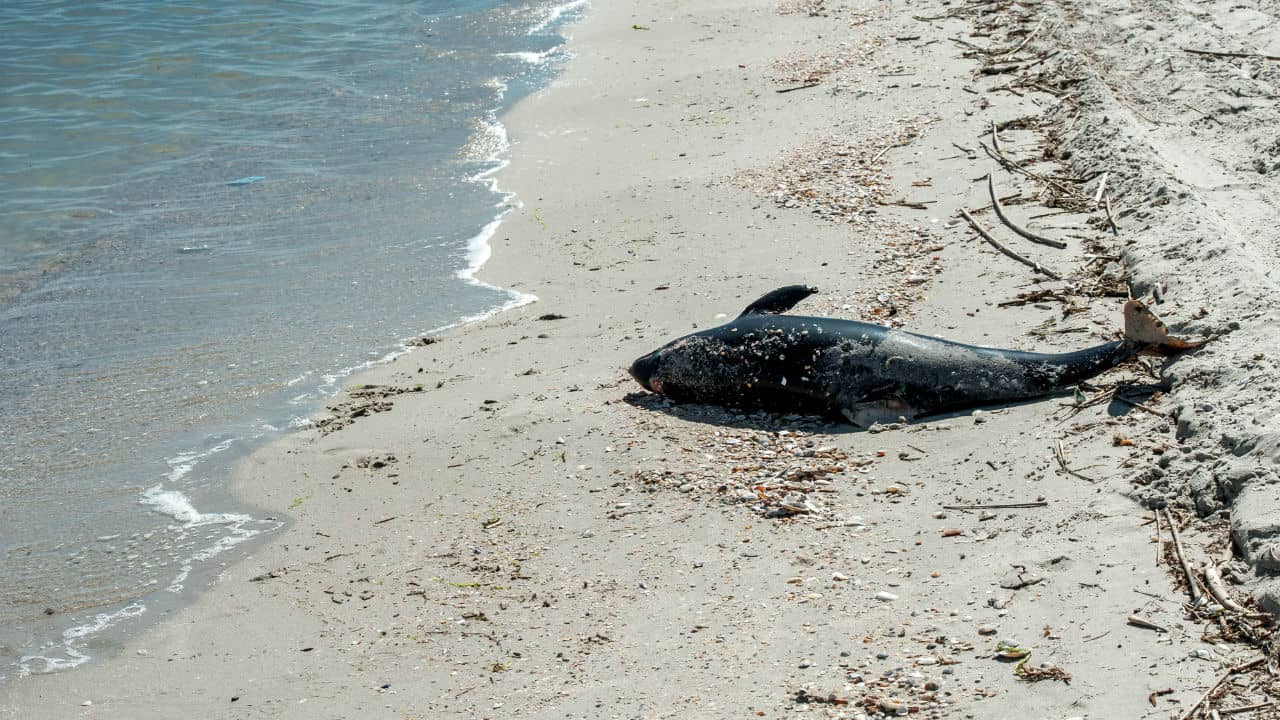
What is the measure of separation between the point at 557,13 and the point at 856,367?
14.1 metres

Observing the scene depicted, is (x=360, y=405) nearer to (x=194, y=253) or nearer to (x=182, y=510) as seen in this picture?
(x=182, y=510)

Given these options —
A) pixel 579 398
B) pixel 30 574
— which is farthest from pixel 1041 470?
pixel 30 574

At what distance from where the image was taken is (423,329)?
7.82 m

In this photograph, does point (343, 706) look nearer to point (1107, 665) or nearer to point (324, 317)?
point (1107, 665)

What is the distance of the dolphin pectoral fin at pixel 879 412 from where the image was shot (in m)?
5.71

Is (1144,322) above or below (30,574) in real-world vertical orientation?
above

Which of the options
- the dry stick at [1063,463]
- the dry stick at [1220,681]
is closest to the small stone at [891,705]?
the dry stick at [1220,681]

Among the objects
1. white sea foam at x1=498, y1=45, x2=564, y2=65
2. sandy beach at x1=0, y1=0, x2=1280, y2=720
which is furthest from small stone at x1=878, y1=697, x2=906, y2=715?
white sea foam at x1=498, y1=45, x2=564, y2=65

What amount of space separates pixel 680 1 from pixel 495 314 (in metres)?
11.1

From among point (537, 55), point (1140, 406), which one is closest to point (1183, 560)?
point (1140, 406)

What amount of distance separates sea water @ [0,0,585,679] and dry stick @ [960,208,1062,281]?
315 centimetres

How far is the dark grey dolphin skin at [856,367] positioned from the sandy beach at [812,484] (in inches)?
5.1

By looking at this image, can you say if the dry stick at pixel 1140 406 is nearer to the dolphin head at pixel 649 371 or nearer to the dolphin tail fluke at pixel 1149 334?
the dolphin tail fluke at pixel 1149 334

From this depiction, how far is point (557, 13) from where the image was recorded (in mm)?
18469
